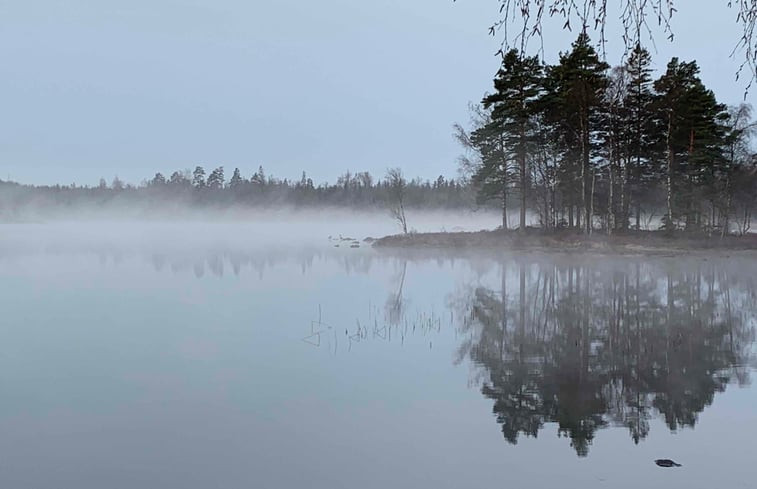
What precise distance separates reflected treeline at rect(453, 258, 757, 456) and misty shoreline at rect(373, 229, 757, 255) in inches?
609

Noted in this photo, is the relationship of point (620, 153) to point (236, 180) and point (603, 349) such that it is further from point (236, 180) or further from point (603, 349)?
point (236, 180)

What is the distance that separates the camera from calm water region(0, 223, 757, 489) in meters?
6.58

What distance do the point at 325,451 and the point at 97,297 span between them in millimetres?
14680

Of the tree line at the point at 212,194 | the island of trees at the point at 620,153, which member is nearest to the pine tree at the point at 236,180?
the tree line at the point at 212,194

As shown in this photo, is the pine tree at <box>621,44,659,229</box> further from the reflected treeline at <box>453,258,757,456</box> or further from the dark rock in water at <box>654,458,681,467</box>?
the dark rock in water at <box>654,458,681,467</box>

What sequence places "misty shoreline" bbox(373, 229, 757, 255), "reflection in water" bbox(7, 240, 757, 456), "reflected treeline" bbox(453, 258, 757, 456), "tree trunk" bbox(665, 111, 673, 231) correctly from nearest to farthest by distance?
"reflected treeline" bbox(453, 258, 757, 456) < "reflection in water" bbox(7, 240, 757, 456) < "misty shoreline" bbox(373, 229, 757, 255) < "tree trunk" bbox(665, 111, 673, 231)

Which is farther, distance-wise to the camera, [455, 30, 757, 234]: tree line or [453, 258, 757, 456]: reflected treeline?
[455, 30, 757, 234]: tree line

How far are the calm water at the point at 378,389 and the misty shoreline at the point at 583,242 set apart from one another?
18473 mm

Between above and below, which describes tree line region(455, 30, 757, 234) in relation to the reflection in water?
above

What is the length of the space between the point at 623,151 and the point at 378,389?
3601 cm

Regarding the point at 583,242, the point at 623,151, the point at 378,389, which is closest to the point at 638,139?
the point at 623,151

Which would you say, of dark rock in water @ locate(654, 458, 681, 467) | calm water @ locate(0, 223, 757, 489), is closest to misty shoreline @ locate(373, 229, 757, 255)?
calm water @ locate(0, 223, 757, 489)

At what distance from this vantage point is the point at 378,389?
9.55 meters

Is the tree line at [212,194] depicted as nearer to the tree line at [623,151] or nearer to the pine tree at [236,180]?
the pine tree at [236,180]
